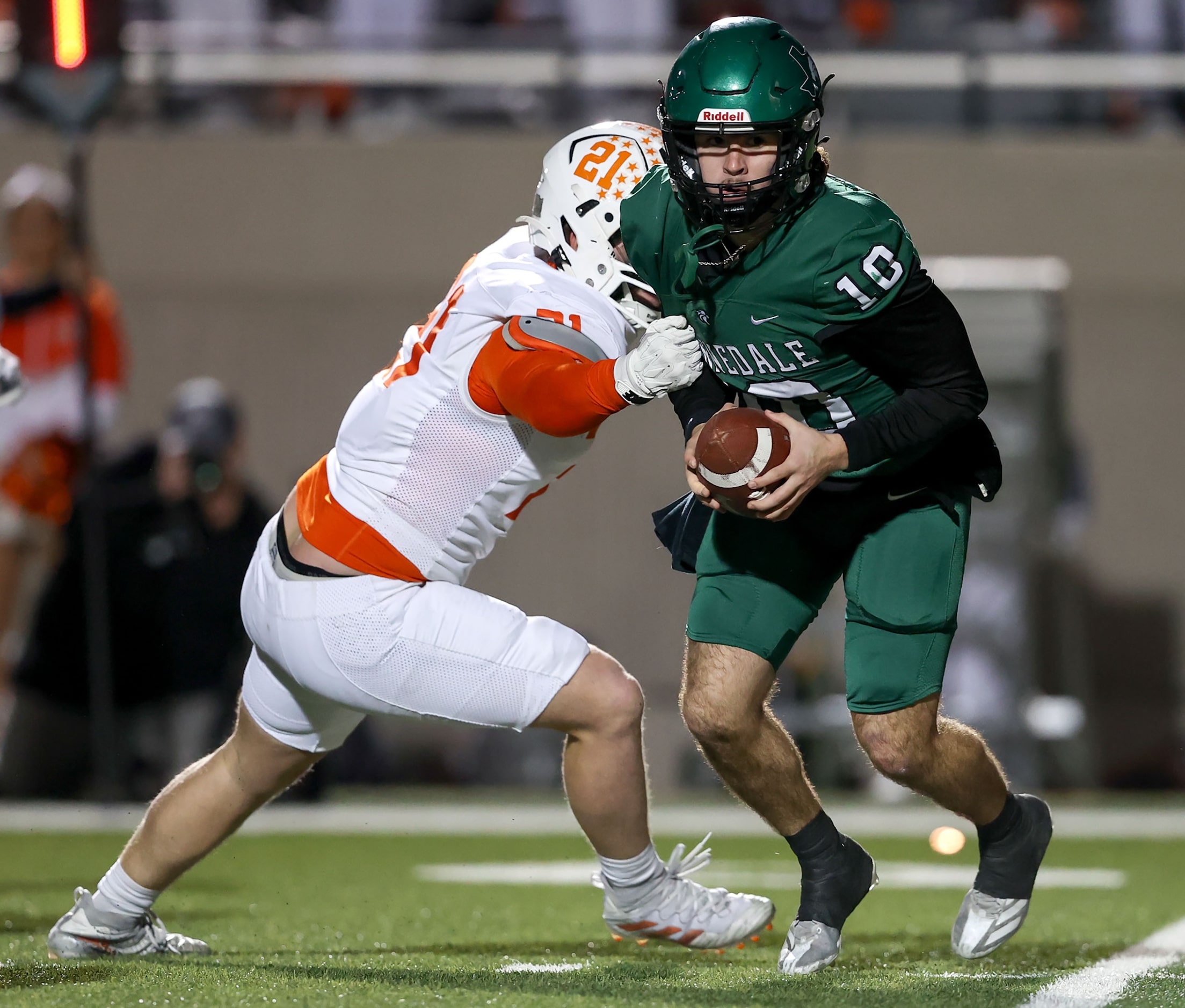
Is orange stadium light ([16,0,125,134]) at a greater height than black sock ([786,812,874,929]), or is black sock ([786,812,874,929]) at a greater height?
orange stadium light ([16,0,125,134])

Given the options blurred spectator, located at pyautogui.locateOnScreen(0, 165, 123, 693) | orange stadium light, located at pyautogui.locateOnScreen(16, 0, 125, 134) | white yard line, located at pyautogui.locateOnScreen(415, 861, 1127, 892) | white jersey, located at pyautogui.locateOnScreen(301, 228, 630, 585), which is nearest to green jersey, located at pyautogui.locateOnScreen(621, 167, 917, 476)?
white jersey, located at pyautogui.locateOnScreen(301, 228, 630, 585)

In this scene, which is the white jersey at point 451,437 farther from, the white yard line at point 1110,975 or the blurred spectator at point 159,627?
the blurred spectator at point 159,627

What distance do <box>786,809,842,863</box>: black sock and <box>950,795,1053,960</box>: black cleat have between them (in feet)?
1.20

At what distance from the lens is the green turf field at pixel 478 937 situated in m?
3.34

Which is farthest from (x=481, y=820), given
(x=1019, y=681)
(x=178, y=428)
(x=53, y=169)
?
(x=53, y=169)

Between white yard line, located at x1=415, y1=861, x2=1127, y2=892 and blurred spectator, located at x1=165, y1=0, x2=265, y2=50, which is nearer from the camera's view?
white yard line, located at x1=415, y1=861, x2=1127, y2=892

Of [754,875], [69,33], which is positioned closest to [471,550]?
[754,875]

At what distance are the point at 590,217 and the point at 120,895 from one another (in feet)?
5.86

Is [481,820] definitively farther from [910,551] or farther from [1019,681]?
[910,551]

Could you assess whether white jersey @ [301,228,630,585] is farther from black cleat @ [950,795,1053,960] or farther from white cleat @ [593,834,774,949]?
black cleat @ [950,795,1053,960]

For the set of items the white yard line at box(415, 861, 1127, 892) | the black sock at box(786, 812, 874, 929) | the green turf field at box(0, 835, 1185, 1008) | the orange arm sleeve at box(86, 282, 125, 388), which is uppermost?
the orange arm sleeve at box(86, 282, 125, 388)

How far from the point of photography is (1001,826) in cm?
398

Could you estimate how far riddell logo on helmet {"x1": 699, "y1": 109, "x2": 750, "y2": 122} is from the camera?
3389mm

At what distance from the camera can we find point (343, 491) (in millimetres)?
3674
